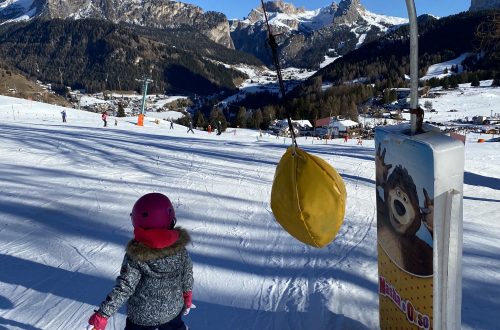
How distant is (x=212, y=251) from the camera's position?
564cm

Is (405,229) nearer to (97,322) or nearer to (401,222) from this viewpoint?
(401,222)

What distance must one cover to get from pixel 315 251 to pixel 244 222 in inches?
62.9

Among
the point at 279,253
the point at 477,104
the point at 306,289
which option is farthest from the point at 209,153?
the point at 477,104

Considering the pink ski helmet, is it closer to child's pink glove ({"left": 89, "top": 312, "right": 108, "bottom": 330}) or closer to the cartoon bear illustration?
child's pink glove ({"left": 89, "top": 312, "right": 108, "bottom": 330})

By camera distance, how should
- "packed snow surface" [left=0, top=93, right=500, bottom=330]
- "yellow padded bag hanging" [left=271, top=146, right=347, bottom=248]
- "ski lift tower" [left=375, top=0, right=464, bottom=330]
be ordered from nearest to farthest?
"ski lift tower" [left=375, top=0, right=464, bottom=330] → "yellow padded bag hanging" [left=271, top=146, right=347, bottom=248] → "packed snow surface" [left=0, top=93, right=500, bottom=330]

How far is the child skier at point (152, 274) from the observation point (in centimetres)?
267

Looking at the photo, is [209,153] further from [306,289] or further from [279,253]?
[306,289]

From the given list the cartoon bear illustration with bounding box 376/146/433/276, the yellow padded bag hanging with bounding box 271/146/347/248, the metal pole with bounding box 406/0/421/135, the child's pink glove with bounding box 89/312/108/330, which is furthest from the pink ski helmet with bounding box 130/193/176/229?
the metal pole with bounding box 406/0/421/135

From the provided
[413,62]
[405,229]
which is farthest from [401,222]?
[413,62]

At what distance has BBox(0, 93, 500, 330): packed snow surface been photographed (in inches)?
159

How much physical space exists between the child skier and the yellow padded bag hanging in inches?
27.3

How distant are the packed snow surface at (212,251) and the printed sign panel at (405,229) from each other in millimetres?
749

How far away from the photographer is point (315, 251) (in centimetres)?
568

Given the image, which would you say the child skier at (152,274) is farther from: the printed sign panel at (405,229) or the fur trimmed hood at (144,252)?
the printed sign panel at (405,229)
